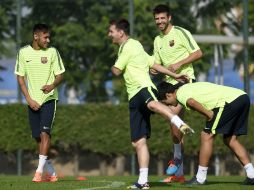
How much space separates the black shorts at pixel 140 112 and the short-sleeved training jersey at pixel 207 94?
36 centimetres

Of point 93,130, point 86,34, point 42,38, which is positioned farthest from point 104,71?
point 42,38

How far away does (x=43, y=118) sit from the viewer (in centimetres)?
1252

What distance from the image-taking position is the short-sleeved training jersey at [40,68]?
1263 centimetres

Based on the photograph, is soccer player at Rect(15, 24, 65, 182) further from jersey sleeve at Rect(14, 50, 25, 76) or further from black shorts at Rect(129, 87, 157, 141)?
black shorts at Rect(129, 87, 157, 141)

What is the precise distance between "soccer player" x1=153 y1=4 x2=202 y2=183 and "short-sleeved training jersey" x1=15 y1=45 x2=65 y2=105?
56.7 inches

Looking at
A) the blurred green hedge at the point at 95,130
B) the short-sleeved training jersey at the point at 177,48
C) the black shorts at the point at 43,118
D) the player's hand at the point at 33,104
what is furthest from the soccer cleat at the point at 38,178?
the blurred green hedge at the point at 95,130

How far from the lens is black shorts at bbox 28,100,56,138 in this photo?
1252cm

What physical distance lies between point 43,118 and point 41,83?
0.50 m

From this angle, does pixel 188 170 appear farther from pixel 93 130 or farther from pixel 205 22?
pixel 205 22

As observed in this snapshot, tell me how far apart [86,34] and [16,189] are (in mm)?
14238

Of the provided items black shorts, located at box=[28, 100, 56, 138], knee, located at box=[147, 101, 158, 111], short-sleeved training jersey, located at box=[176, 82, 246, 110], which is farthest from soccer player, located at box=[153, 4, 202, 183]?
black shorts, located at box=[28, 100, 56, 138]

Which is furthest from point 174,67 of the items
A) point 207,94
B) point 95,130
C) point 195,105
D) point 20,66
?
point 95,130

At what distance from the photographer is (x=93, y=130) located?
66.2 ft

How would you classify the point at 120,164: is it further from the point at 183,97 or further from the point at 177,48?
the point at 183,97
